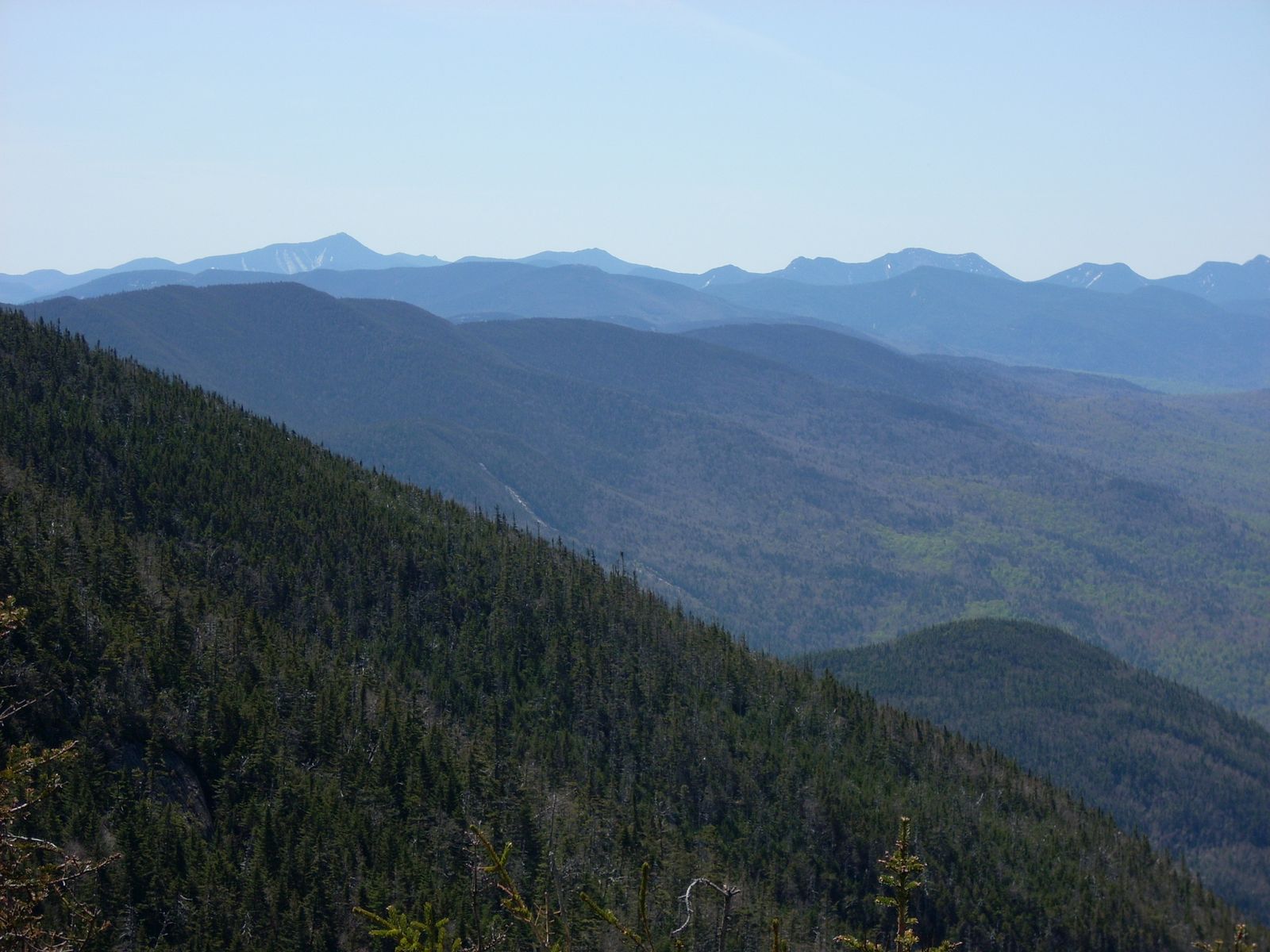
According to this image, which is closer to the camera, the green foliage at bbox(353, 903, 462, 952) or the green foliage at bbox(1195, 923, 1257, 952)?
the green foliage at bbox(353, 903, 462, 952)

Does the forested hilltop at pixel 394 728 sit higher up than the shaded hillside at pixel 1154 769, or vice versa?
the forested hilltop at pixel 394 728

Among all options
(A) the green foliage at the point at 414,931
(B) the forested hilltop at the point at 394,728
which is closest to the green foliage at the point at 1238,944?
(A) the green foliage at the point at 414,931

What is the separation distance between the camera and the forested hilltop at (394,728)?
7075 cm

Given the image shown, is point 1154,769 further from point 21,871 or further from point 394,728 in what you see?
point 21,871

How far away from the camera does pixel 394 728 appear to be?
88.6m

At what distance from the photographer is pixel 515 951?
6531 centimetres

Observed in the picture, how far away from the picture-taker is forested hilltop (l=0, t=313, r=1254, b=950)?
70750 mm

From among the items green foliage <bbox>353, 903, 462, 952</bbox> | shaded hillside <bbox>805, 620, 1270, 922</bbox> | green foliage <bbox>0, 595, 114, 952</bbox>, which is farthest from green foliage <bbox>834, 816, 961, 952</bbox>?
shaded hillside <bbox>805, 620, 1270, 922</bbox>

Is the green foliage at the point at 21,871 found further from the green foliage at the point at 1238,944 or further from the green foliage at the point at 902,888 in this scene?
the green foliage at the point at 1238,944

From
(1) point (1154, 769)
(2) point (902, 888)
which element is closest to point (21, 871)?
(2) point (902, 888)

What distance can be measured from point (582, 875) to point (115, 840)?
32.7m

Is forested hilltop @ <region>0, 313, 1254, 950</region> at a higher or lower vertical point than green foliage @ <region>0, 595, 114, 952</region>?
lower

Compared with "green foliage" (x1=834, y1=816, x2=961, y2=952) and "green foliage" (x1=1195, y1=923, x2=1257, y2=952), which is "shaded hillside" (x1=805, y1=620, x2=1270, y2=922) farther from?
"green foliage" (x1=834, y1=816, x2=961, y2=952)

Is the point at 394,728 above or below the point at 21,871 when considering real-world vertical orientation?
below
